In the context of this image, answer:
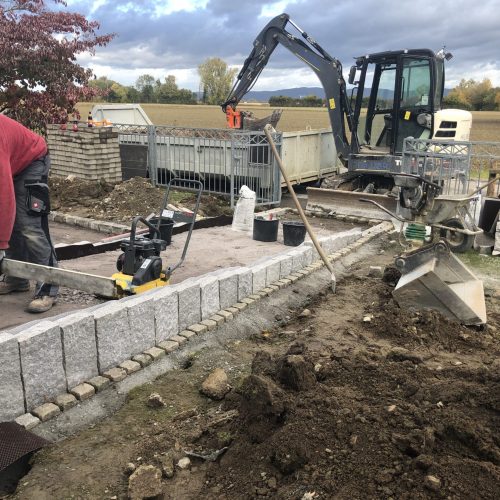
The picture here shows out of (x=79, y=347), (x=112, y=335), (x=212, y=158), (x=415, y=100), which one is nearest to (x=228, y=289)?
(x=112, y=335)

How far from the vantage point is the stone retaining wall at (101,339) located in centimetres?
296

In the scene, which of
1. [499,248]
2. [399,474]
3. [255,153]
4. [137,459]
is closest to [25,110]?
[255,153]

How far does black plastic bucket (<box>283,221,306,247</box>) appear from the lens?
6676mm

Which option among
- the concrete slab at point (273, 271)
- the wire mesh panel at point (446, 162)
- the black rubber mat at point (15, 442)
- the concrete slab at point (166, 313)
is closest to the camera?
the black rubber mat at point (15, 442)

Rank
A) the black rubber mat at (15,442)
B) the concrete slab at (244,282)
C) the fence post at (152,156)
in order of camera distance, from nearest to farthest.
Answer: the black rubber mat at (15,442) < the concrete slab at (244,282) < the fence post at (152,156)

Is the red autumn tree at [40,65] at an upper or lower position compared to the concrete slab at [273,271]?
upper

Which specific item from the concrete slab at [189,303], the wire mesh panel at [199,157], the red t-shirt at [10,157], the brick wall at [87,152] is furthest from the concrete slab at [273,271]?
the brick wall at [87,152]

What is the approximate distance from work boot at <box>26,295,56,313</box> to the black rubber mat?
131cm

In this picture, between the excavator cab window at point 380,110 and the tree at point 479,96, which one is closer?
the excavator cab window at point 380,110

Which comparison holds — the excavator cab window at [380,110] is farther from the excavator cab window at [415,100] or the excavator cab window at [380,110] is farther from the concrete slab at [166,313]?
the concrete slab at [166,313]

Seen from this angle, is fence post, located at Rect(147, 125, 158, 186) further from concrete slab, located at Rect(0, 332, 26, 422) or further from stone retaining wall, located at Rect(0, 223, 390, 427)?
concrete slab, located at Rect(0, 332, 26, 422)

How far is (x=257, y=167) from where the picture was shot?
1022 centimetres

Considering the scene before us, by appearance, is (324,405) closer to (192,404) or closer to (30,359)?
(192,404)

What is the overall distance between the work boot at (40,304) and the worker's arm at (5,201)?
0.57 m
